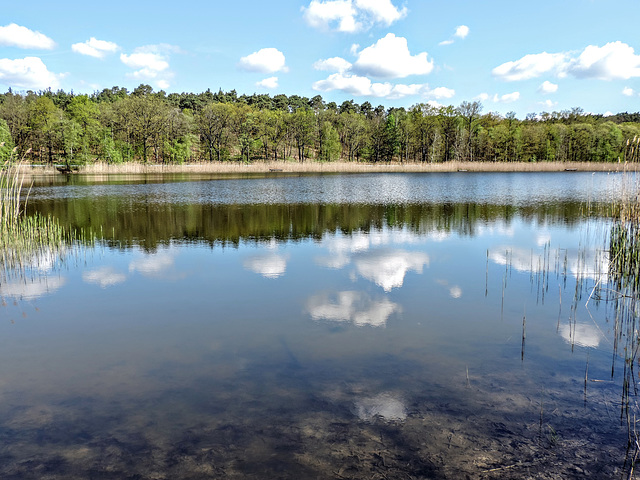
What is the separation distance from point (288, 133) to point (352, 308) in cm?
8764

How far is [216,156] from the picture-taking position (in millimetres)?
90688

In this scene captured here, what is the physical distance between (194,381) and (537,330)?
5.69 m

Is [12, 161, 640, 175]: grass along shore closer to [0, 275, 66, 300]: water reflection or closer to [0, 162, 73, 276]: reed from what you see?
[0, 162, 73, 276]: reed

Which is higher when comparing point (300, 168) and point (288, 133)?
point (288, 133)

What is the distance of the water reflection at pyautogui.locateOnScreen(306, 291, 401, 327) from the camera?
8.07m

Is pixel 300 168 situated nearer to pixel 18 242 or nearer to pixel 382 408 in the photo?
pixel 18 242

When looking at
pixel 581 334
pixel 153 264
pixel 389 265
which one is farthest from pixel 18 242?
pixel 581 334

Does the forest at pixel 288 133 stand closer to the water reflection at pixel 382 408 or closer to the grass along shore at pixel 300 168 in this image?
the grass along shore at pixel 300 168

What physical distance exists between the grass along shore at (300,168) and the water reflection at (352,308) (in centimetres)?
5792

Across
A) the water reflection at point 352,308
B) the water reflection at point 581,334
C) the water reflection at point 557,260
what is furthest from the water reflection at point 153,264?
the water reflection at point 557,260

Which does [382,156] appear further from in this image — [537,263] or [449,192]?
[537,263]

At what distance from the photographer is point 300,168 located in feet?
242

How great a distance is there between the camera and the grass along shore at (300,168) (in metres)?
59.9

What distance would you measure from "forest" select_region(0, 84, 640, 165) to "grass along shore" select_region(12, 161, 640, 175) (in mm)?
10636
